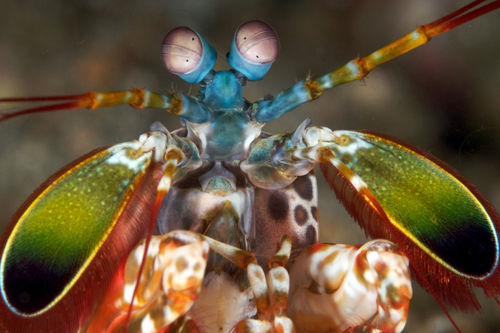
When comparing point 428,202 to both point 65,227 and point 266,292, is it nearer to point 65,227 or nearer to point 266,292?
point 266,292

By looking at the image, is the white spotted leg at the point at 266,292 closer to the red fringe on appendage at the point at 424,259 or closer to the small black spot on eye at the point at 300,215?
the red fringe on appendage at the point at 424,259

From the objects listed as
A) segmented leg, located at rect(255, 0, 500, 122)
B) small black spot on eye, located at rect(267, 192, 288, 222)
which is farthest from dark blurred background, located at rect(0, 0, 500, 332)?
small black spot on eye, located at rect(267, 192, 288, 222)

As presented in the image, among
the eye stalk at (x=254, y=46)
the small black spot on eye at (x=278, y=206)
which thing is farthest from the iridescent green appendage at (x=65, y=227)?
the small black spot on eye at (x=278, y=206)

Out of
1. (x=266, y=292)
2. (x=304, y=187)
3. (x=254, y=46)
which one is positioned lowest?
(x=266, y=292)

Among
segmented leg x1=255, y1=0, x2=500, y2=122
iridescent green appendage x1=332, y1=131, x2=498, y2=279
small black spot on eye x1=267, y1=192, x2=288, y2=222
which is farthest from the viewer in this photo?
small black spot on eye x1=267, y1=192, x2=288, y2=222

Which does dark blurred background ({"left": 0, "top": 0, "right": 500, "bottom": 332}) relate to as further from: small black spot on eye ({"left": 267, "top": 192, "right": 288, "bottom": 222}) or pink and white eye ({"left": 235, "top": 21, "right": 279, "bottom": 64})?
small black spot on eye ({"left": 267, "top": 192, "right": 288, "bottom": 222})

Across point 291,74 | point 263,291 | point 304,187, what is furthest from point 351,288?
point 291,74

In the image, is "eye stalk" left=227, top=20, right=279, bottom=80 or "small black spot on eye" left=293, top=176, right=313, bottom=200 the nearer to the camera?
"eye stalk" left=227, top=20, right=279, bottom=80
